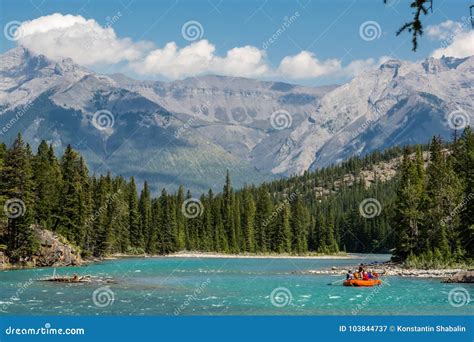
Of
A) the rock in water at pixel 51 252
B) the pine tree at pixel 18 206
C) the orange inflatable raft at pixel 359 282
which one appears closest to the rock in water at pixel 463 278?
the orange inflatable raft at pixel 359 282

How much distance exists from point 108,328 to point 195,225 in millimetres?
166480

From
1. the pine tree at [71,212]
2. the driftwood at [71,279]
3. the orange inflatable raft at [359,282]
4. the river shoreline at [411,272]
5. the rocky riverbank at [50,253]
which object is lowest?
the river shoreline at [411,272]

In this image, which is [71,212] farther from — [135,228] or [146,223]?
[146,223]

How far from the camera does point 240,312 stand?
47.1 m

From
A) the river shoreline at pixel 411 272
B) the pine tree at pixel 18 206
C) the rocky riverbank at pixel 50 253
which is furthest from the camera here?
the rocky riverbank at pixel 50 253

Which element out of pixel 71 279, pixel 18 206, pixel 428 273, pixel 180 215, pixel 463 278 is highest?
pixel 18 206

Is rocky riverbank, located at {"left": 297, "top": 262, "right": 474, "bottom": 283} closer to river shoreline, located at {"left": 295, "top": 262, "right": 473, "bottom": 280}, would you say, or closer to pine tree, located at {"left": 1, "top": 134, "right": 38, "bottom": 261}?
river shoreline, located at {"left": 295, "top": 262, "right": 473, "bottom": 280}

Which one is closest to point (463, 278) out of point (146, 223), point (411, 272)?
point (411, 272)

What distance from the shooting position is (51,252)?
100062 millimetres

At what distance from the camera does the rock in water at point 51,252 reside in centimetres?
9896

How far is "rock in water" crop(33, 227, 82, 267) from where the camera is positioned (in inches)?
3896

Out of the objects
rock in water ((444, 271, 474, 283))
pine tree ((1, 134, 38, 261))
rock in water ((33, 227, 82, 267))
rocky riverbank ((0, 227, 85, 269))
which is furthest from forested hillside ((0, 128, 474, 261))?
rock in water ((444, 271, 474, 283))

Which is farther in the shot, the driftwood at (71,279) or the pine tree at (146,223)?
the pine tree at (146,223)

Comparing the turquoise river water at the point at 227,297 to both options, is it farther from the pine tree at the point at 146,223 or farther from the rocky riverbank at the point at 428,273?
the pine tree at the point at 146,223
